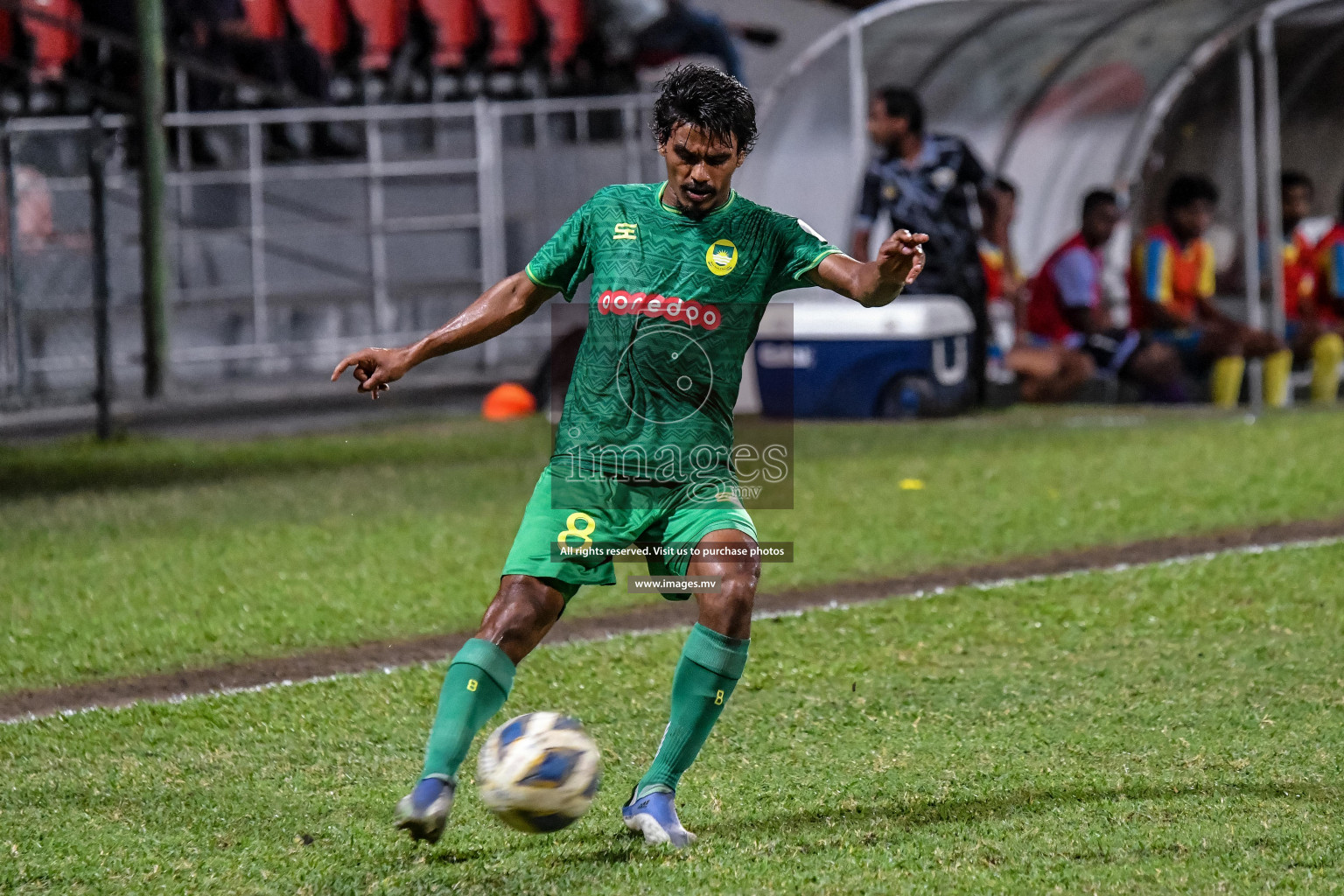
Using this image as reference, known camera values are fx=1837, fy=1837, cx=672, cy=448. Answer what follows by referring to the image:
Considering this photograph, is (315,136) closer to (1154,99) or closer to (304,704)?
(1154,99)

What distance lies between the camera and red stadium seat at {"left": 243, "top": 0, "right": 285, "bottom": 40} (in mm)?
19625

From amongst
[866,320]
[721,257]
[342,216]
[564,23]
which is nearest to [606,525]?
[721,257]

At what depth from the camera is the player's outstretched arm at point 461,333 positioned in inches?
181

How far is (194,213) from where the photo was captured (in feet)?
59.8

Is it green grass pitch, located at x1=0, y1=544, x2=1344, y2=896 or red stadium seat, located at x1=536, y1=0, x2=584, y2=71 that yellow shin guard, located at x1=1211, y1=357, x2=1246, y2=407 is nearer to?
red stadium seat, located at x1=536, y1=0, x2=584, y2=71

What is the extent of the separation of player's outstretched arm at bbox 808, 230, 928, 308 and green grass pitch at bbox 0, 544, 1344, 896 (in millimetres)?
1316

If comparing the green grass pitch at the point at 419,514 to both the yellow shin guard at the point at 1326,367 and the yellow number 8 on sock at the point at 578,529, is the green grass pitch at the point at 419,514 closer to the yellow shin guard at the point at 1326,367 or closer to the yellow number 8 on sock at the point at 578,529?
the yellow shin guard at the point at 1326,367

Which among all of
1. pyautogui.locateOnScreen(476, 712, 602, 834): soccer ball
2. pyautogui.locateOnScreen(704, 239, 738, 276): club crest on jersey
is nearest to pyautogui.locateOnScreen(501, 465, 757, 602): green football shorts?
pyautogui.locateOnScreen(476, 712, 602, 834): soccer ball

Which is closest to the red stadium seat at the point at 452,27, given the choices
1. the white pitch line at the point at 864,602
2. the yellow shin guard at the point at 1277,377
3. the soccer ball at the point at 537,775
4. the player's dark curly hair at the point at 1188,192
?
the player's dark curly hair at the point at 1188,192

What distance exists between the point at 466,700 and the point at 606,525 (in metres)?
0.56

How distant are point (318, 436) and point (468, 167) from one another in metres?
3.83

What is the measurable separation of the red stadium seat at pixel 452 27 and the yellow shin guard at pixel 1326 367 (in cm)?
939

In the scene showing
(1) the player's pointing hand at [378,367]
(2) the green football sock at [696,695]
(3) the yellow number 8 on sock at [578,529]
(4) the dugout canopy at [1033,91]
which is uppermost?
(4) the dugout canopy at [1033,91]

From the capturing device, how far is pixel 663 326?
459 cm
